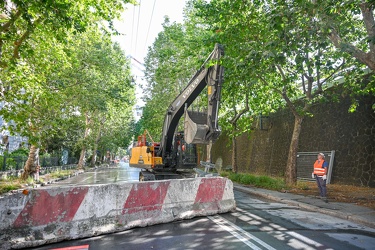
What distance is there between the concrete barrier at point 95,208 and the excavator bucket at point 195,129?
137 centimetres

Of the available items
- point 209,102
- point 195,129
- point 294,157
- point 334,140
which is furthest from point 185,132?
point 334,140

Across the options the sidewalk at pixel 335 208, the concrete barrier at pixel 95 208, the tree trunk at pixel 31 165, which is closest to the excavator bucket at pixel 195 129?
the concrete barrier at pixel 95 208

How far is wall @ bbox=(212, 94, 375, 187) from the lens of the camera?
13.1m

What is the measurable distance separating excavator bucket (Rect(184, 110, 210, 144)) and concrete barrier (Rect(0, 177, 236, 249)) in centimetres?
137

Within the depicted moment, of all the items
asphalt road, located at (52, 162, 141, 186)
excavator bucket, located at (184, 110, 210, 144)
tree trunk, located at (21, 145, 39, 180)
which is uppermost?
excavator bucket, located at (184, 110, 210, 144)

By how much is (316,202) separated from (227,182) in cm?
382

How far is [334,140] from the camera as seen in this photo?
50.0 feet

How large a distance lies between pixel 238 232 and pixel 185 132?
4.03 metres

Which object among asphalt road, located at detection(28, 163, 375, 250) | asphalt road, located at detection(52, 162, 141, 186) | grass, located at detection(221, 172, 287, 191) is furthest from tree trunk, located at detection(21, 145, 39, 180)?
asphalt road, located at detection(28, 163, 375, 250)

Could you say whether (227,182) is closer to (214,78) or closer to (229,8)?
(214,78)

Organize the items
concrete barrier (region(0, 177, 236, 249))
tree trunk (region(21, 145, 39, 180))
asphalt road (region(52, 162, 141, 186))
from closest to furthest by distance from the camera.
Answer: concrete barrier (region(0, 177, 236, 249)) < tree trunk (region(21, 145, 39, 180)) < asphalt road (region(52, 162, 141, 186))

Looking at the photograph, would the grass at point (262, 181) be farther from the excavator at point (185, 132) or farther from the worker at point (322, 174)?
the excavator at point (185, 132)

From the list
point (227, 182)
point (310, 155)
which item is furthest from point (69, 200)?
point (310, 155)

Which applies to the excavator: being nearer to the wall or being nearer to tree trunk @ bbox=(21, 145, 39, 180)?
tree trunk @ bbox=(21, 145, 39, 180)
